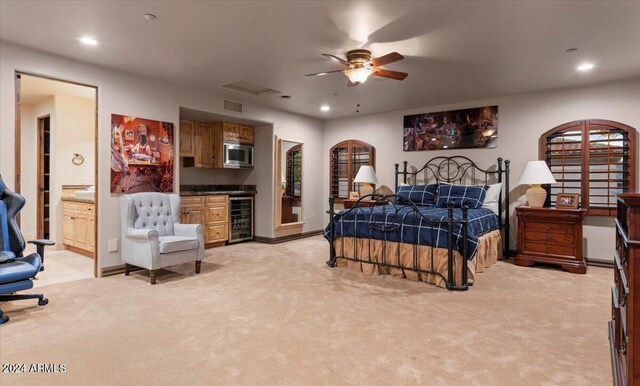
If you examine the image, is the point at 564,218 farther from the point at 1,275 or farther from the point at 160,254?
the point at 1,275

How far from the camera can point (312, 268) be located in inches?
184

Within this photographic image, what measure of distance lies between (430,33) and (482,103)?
301 centimetres

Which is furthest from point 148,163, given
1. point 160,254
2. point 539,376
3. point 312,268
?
point 539,376

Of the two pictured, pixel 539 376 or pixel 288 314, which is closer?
pixel 539 376

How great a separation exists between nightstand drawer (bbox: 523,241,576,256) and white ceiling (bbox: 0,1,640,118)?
2.21 meters

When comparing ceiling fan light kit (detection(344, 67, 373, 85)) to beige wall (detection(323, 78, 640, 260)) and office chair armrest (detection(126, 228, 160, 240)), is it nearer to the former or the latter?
office chair armrest (detection(126, 228, 160, 240))

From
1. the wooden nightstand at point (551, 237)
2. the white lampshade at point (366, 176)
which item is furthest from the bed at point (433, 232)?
the white lampshade at point (366, 176)

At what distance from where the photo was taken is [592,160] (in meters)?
4.95

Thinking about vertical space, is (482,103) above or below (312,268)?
above

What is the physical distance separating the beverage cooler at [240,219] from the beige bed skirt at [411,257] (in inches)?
101

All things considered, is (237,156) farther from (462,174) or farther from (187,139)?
(462,174)

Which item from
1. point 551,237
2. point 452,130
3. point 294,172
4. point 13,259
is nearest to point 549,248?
point 551,237

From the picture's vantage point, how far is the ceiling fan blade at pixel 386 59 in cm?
332

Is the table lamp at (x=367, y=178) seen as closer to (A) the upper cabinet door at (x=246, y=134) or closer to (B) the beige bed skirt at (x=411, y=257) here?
(B) the beige bed skirt at (x=411, y=257)
